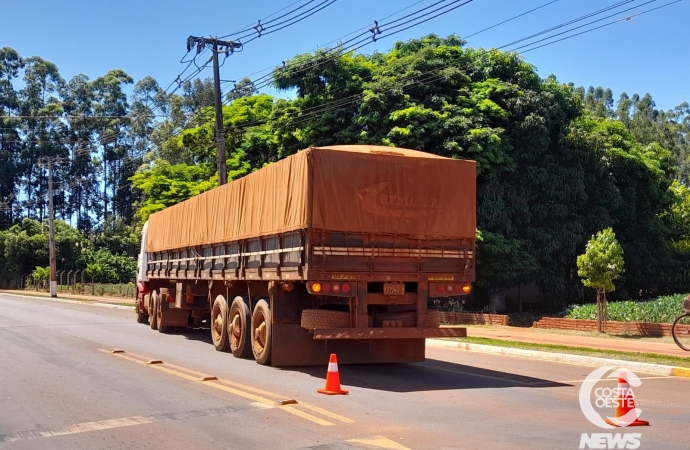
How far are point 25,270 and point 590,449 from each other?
237ft

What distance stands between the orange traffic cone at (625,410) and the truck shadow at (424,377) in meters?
3.00

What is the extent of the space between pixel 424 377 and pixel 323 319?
6.48 ft

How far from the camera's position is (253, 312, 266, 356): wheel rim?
12.4m

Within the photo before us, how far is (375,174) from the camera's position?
11477 millimetres

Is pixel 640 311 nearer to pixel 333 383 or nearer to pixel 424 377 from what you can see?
pixel 424 377

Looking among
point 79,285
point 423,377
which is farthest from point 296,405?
point 79,285

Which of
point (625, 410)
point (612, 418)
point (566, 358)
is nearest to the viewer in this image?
point (625, 410)

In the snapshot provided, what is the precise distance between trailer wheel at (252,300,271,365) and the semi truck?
0.02 m

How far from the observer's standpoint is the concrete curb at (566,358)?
12.3m

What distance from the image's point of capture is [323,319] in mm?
11000

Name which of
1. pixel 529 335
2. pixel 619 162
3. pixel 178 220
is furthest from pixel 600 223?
pixel 178 220

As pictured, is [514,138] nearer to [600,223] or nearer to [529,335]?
[600,223]

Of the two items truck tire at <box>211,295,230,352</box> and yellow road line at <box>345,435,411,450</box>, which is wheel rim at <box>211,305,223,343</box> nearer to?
truck tire at <box>211,295,230,352</box>

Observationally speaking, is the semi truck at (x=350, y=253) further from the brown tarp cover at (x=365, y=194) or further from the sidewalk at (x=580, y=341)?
the sidewalk at (x=580, y=341)
